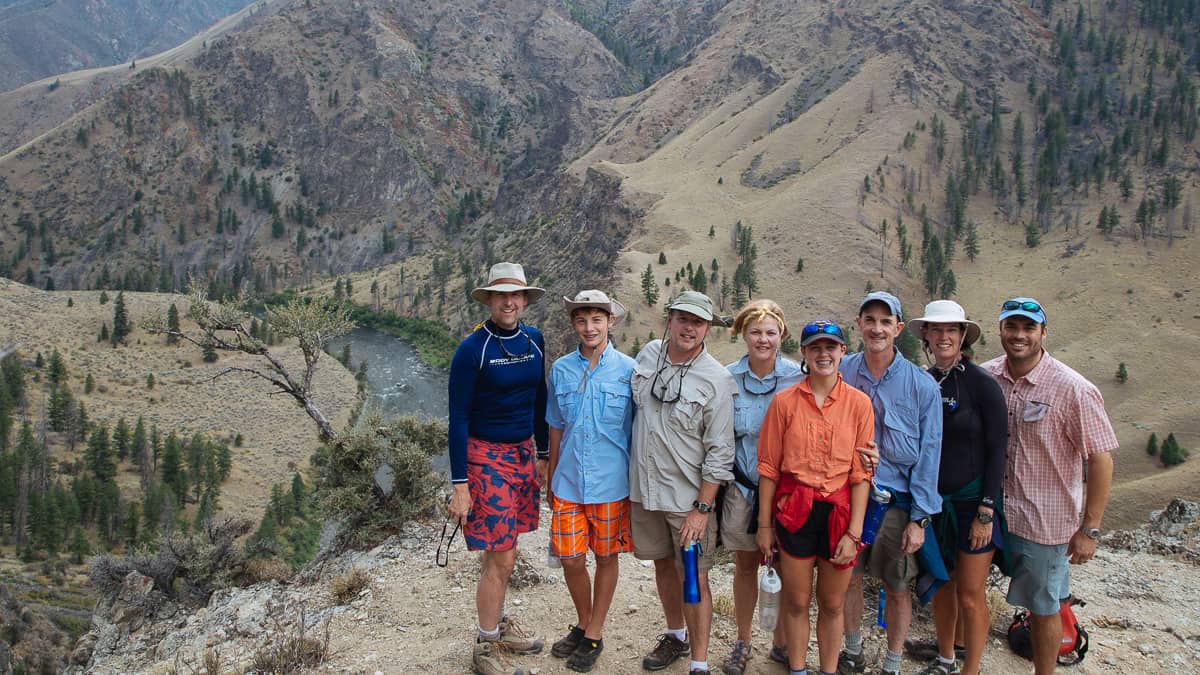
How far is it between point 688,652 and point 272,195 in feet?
456

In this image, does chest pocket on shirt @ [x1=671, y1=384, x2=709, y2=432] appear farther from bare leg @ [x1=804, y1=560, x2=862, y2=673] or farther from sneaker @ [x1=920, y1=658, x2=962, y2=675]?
sneaker @ [x1=920, y1=658, x2=962, y2=675]

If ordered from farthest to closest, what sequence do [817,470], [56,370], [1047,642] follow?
1. [56,370]
2. [1047,642]
3. [817,470]

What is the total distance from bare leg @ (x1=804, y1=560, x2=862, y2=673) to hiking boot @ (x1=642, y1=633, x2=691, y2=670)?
1037 mm

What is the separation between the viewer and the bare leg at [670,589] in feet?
16.5

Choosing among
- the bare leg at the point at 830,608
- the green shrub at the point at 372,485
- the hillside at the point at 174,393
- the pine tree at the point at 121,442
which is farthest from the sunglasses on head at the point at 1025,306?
the pine tree at the point at 121,442

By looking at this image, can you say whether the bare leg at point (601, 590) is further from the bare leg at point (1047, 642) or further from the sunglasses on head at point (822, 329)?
the bare leg at point (1047, 642)

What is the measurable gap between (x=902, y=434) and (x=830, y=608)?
1.26 metres

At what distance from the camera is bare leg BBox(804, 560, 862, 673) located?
450cm

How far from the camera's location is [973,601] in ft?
15.8

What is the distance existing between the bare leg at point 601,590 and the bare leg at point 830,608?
55.5 inches

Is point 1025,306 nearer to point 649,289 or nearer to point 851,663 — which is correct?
point 851,663

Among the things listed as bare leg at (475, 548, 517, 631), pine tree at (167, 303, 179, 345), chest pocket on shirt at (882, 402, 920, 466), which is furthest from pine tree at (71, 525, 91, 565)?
chest pocket on shirt at (882, 402, 920, 466)

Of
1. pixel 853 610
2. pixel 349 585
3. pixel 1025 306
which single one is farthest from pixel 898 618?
pixel 349 585

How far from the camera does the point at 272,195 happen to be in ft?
416
